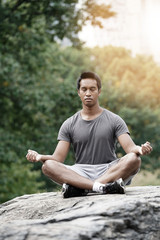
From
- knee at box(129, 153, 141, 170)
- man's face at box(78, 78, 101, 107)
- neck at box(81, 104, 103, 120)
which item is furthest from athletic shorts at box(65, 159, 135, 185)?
man's face at box(78, 78, 101, 107)

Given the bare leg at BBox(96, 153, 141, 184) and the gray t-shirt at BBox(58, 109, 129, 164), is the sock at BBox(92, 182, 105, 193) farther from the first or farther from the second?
the gray t-shirt at BBox(58, 109, 129, 164)

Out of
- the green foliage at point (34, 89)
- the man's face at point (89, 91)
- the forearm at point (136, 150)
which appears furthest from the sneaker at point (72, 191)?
the green foliage at point (34, 89)

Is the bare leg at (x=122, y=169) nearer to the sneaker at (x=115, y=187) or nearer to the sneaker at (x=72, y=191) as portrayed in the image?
the sneaker at (x=115, y=187)

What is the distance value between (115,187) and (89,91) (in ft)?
4.06

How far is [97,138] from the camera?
5852 millimetres

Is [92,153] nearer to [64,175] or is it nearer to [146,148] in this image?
[64,175]

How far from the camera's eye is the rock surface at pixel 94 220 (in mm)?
4215

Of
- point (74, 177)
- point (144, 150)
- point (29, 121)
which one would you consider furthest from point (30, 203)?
point (29, 121)

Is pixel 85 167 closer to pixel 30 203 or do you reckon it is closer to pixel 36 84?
pixel 30 203

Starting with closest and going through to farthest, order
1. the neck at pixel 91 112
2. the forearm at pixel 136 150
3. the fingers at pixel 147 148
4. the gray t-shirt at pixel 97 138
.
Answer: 1. the fingers at pixel 147 148
2. the forearm at pixel 136 150
3. the gray t-shirt at pixel 97 138
4. the neck at pixel 91 112

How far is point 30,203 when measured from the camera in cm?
621

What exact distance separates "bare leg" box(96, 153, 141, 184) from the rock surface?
28 cm

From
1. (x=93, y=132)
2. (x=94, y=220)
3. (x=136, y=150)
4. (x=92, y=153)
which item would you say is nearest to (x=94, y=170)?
(x=92, y=153)

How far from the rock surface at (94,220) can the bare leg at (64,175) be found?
17cm
